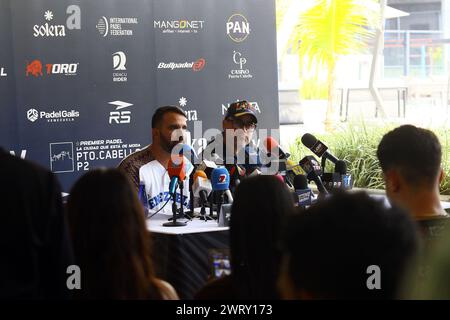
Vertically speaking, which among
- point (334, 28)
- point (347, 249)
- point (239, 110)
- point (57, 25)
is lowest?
point (347, 249)

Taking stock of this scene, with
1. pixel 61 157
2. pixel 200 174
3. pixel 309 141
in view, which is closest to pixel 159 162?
pixel 200 174

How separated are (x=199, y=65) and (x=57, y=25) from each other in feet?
5.18

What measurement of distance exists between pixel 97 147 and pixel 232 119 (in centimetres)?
239

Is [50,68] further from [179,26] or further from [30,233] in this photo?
[30,233]

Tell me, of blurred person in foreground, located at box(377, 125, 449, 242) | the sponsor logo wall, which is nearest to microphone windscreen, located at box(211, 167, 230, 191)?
blurred person in foreground, located at box(377, 125, 449, 242)

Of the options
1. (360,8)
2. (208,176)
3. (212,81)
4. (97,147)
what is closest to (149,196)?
(208,176)

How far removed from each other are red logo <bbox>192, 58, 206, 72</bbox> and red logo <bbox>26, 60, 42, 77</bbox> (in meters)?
1.65

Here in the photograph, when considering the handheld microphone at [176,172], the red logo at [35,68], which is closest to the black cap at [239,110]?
the handheld microphone at [176,172]

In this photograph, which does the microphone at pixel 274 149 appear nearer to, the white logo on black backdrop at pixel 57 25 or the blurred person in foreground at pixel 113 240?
the blurred person in foreground at pixel 113 240

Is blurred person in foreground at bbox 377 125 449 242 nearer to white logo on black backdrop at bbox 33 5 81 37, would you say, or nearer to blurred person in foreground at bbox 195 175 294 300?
blurred person in foreground at bbox 195 175 294 300

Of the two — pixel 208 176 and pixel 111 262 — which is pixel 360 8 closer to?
pixel 208 176

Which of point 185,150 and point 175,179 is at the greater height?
point 185,150

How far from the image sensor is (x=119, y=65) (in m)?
7.31
